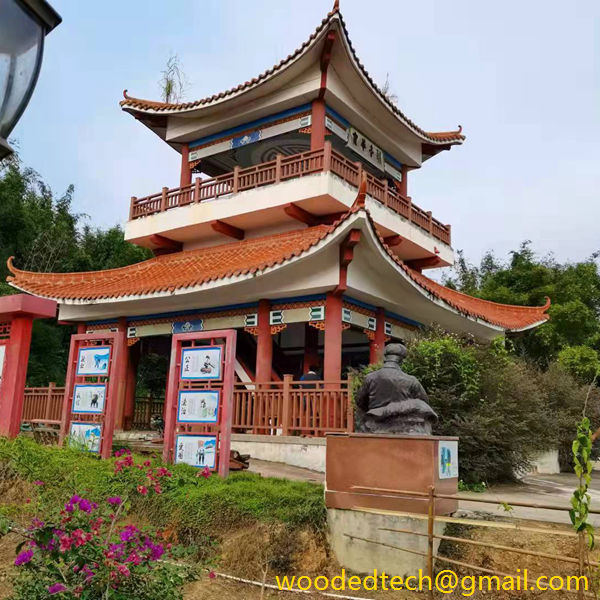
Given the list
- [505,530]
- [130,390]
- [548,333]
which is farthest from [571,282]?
[505,530]

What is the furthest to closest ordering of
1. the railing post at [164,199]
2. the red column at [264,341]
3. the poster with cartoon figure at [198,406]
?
the railing post at [164,199] → the red column at [264,341] → the poster with cartoon figure at [198,406]

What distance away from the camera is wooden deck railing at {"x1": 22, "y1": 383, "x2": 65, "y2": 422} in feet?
34.8

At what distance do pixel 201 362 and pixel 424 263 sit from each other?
8809 millimetres

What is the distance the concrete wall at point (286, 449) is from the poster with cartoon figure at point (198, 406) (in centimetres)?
223

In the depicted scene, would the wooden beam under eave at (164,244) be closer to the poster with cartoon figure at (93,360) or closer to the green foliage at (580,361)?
the poster with cartoon figure at (93,360)

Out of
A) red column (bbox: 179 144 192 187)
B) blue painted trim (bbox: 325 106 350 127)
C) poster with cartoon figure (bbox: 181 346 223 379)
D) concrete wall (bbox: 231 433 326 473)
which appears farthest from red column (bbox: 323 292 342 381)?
red column (bbox: 179 144 192 187)

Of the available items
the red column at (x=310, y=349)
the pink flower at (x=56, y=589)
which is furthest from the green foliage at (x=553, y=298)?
the pink flower at (x=56, y=589)

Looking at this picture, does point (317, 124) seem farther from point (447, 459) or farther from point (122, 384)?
point (447, 459)

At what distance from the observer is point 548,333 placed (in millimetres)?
20531

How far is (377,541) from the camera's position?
17.5 ft

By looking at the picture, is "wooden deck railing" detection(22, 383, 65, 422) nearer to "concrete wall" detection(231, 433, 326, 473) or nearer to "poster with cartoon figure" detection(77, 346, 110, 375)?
"poster with cartoon figure" detection(77, 346, 110, 375)

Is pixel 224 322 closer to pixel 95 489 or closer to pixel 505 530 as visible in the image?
pixel 95 489

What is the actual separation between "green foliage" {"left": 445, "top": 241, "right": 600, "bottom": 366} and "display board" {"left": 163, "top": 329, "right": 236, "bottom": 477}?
1476 centimetres

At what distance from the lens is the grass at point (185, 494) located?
570cm
